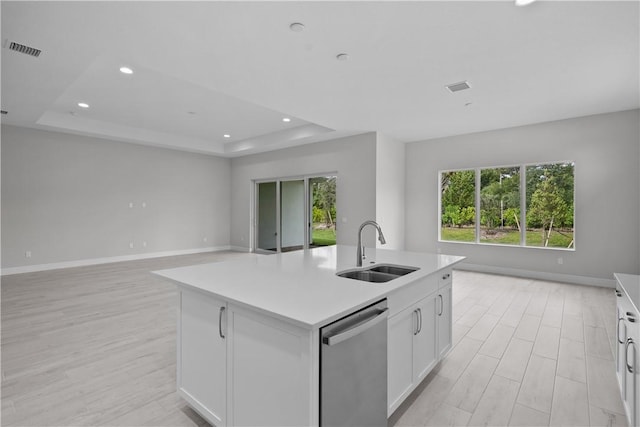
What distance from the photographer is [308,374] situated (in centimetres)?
119

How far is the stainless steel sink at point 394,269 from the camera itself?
223 cm

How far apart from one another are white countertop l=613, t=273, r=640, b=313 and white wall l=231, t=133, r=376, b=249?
4.38m

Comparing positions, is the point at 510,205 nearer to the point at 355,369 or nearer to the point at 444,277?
the point at 444,277

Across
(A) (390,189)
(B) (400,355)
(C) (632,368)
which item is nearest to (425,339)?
(B) (400,355)

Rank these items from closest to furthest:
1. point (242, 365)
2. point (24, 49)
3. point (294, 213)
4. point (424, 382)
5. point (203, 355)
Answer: point (242, 365)
point (203, 355)
point (424, 382)
point (24, 49)
point (294, 213)

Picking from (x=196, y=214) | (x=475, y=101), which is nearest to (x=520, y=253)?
(x=475, y=101)

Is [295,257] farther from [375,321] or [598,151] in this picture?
[598,151]

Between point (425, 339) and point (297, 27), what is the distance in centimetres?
270

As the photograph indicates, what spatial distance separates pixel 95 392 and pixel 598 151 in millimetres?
7127

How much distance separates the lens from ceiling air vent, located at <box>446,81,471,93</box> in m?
3.90

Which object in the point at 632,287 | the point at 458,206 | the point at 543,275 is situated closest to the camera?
the point at 632,287

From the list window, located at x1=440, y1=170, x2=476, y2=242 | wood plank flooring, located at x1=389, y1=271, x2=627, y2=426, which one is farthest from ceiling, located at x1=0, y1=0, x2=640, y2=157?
wood plank flooring, located at x1=389, y1=271, x2=627, y2=426

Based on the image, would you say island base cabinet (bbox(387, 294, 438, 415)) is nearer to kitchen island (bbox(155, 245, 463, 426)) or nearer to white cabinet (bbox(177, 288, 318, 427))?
kitchen island (bbox(155, 245, 463, 426))

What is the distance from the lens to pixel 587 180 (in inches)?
202
